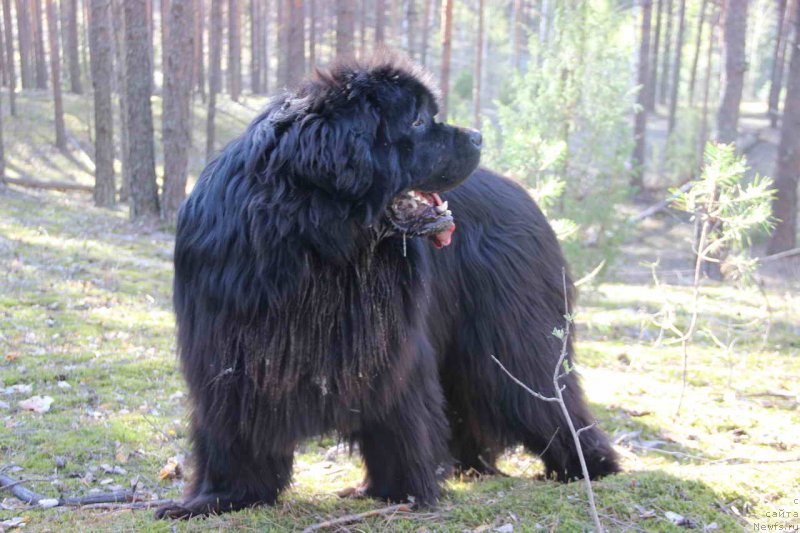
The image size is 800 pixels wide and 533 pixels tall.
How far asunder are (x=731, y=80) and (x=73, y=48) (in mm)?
27270

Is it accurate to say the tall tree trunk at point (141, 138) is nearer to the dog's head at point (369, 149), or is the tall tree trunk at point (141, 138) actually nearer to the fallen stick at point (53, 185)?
the fallen stick at point (53, 185)

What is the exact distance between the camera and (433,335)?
3859mm

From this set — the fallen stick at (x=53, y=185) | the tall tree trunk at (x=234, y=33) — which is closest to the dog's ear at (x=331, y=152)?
the fallen stick at (x=53, y=185)

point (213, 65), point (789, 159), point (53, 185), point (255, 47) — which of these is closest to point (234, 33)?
point (213, 65)

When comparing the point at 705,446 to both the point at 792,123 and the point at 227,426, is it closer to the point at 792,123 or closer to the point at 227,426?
the point at 227,426

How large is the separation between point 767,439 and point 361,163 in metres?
3.67

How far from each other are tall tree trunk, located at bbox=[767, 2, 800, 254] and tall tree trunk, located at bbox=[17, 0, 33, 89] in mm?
30041

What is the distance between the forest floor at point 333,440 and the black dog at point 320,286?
0.28m

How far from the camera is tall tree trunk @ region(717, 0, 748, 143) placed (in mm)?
14641

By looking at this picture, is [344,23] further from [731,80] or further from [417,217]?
[417,217]

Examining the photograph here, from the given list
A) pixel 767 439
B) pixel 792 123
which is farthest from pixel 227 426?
pixel 792 123

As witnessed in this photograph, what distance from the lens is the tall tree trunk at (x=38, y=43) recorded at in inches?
1338

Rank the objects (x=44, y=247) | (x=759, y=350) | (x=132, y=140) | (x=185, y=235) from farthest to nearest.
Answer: (x=132, y=140) → (x=44, y=247) → (x=759, y=350) → (x=185, y=235)

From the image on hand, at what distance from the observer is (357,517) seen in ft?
10.3
